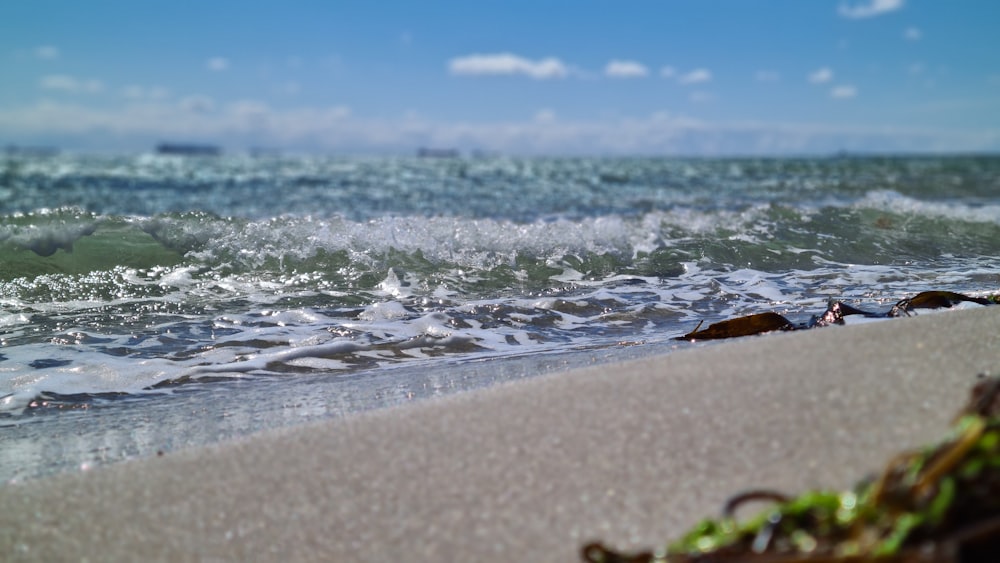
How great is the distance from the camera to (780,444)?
184 centimetres

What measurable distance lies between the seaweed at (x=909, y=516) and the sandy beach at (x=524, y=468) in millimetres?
383

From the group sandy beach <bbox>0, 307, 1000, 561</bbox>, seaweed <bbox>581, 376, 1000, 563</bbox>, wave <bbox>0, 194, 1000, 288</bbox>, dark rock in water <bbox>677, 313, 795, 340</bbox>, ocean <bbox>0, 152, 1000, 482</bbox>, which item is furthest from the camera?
wave <bbox>0, 194, 1000, 288</bbox>

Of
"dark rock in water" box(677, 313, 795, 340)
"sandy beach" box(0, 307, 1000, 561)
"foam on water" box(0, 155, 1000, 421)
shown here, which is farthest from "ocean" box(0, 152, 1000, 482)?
"sandy beach" box(0, 307, 1000, 561)

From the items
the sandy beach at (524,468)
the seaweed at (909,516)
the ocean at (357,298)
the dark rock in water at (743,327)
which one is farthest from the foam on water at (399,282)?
the seaweed at (909,516)

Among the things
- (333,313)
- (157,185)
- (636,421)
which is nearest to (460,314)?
(333,313)

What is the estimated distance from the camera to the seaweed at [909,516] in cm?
106

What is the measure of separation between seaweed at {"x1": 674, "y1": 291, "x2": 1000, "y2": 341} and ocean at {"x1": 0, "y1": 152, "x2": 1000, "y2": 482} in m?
0.32

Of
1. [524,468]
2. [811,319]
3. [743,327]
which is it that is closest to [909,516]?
[524,468]

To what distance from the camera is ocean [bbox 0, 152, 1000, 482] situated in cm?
323

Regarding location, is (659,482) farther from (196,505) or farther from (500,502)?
(196,505)

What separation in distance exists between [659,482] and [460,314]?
3.14 meters

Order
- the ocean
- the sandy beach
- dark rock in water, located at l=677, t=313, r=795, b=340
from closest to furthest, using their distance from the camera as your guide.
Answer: the sandy beach → the ocean → dark rock in water, located at l=677, t=313, r=795, b=340

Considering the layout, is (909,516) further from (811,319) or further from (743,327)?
(811,319)

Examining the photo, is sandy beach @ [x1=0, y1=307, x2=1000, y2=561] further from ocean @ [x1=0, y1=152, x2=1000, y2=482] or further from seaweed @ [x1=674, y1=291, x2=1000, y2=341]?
seaweed @ [x1=674, y1=291, x2=1000, y2=341]
